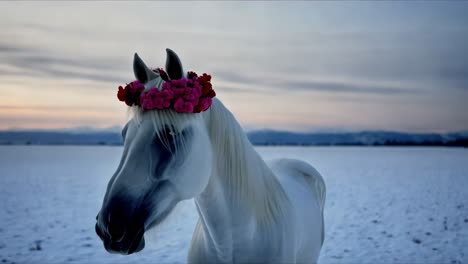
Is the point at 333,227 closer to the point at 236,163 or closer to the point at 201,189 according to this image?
the point at 236,163

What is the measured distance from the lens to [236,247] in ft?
6.49

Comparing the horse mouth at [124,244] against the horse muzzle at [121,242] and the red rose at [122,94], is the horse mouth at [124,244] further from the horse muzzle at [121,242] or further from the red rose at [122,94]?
the red rose at [122,94]

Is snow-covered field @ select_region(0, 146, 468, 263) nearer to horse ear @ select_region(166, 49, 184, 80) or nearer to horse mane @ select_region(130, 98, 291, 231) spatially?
horse mane @ select_region(130, 98, 291, 231)

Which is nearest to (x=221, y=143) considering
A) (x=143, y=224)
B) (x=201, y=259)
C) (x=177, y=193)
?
(x=177, y=193)

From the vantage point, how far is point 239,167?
1951 millimetres

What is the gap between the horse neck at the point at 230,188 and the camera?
189 centimetres

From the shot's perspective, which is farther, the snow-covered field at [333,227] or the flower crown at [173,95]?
the snow-covered field at [333,227]

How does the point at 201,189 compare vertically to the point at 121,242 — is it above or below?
above

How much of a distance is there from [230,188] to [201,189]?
22cm

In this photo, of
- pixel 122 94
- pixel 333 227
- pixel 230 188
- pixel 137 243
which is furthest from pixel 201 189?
pixel 333 227

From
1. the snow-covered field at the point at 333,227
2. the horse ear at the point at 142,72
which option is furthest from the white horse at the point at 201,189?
the snow-covered field at the point at 333,227

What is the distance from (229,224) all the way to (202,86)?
705mm

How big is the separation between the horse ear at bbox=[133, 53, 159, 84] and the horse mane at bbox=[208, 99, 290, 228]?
33cm

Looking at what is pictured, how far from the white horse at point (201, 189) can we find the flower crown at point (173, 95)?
0.04 m
